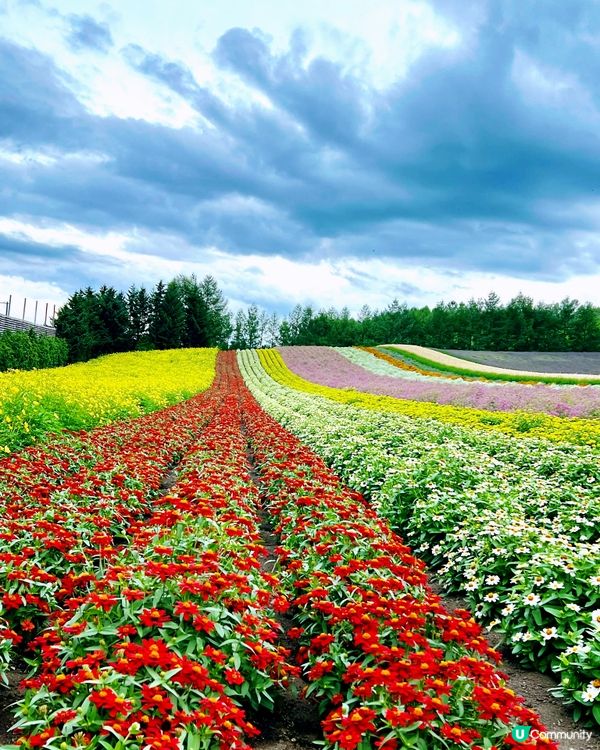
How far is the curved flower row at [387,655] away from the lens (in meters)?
2.50

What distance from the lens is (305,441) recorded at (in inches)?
437

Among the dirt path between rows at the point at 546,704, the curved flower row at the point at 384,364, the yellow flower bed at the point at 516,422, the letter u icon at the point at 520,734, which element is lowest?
the dirt path between rows at the point at 546,704

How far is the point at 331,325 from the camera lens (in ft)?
248

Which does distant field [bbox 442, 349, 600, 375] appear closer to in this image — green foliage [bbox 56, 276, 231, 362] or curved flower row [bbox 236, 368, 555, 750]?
green foliage [bbox 56, 276, 231, 362]

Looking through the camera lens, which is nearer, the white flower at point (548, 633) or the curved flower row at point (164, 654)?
the curved flower row at point (164, 654)

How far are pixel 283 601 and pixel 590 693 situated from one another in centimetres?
180

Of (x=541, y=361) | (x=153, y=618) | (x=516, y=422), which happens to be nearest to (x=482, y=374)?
(x=541, y=361)

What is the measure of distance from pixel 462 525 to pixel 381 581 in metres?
2.17

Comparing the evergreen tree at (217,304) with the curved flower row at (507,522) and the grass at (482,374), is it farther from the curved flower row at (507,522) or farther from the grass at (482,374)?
the curved flower row at (507,522)

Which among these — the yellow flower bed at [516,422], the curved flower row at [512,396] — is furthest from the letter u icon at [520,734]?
the curved flower row at [512,396]

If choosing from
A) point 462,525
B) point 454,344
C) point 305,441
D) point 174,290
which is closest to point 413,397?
point 305,441

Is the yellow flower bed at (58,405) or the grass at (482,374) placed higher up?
the grass at (482,374)

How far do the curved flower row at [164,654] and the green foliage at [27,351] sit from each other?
29.4 meters

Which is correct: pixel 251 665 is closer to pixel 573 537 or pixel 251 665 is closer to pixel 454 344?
pixel 573 537
